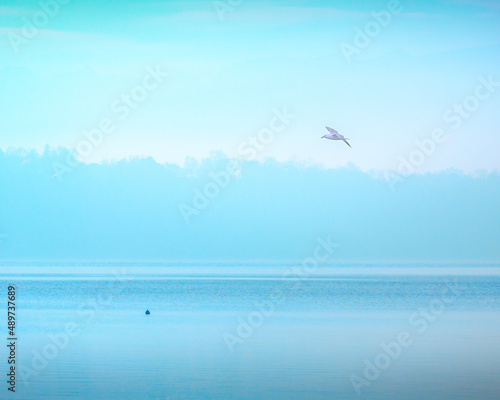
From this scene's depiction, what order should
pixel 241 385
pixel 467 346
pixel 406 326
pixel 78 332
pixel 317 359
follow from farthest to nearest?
pixel 406 326
pixel 78 332
pixel 467 346
pixel 317 359
pixel 241 385

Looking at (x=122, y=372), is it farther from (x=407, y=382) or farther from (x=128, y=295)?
(x=128, y=295)

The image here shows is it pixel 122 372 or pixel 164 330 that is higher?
pixel 164 330

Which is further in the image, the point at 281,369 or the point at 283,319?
the point at 283,319

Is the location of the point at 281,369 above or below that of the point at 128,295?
below

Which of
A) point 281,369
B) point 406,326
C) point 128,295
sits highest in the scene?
point 128,295

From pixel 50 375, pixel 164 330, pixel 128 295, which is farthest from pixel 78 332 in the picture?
pixel 128 295

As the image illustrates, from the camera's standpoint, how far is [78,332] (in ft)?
113

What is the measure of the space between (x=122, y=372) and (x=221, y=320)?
54.6 ft

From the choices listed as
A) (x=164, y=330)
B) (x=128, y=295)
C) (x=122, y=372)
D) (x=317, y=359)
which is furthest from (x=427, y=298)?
(x=122, y=372)

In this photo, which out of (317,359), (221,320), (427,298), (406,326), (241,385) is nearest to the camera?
(241,385)

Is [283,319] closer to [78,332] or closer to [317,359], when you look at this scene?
[78,332]

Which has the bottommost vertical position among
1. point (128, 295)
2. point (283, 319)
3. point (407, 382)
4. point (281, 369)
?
point (407, 382)

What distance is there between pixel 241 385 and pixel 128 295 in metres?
44.1

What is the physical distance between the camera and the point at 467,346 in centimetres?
2952
